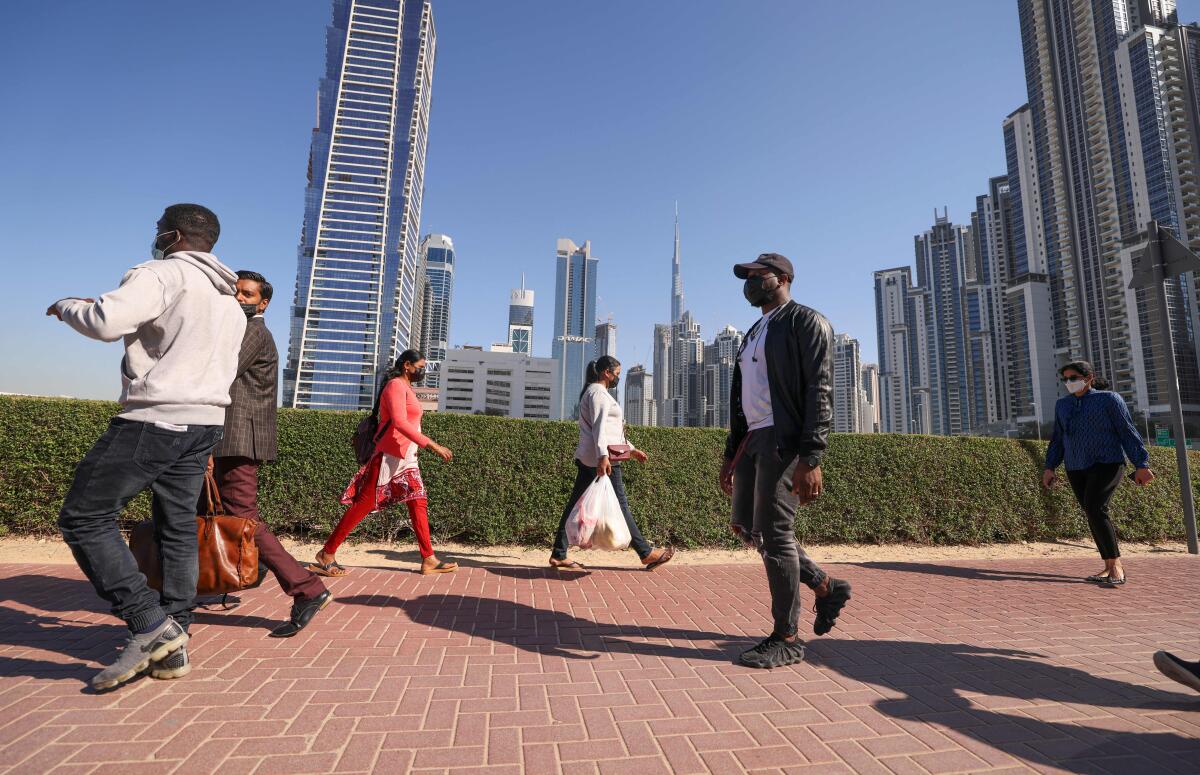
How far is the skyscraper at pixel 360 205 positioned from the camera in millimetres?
156750

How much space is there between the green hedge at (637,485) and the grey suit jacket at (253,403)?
255 centimetres

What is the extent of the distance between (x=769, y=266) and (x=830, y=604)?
1872 mm

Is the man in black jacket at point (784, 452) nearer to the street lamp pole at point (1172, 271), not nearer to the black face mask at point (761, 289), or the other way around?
the black face mask at point (761, 289)

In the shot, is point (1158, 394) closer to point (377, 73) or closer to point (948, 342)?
point (948, 342)

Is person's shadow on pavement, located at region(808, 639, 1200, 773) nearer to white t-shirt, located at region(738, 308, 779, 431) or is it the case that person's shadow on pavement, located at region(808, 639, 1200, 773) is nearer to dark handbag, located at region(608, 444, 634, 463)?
white t-shirt, located at region(738, 308, 779, 431)

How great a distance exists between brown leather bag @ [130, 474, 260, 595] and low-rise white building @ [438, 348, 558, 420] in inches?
5710

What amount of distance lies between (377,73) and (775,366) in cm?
20361

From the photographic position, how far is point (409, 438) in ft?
14.0

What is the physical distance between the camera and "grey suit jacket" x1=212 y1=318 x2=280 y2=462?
3076 mm

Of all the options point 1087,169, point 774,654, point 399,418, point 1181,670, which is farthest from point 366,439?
point 1087,169

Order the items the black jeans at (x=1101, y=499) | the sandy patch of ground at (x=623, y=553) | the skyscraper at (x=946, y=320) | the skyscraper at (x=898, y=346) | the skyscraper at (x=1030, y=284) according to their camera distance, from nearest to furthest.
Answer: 1. the black jeans at (x=1101, y=499)
2. the sandy patch of ground at (x=623, y=553)
3. the skyscraper at (x=1030, y=284)
4. the skyscraper at (x=946, y=320)
5. the skyscraper at (x=898, y=346)

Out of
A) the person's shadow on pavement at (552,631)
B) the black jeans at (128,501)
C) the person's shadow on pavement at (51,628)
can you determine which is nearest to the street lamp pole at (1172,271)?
the person's shadow on pavement at (552,631)

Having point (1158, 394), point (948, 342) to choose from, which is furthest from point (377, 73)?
point (1158, 394)

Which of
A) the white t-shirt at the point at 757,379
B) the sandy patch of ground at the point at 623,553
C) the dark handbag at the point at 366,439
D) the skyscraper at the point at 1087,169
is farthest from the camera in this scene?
the skyscraper at the point at 1087,169
